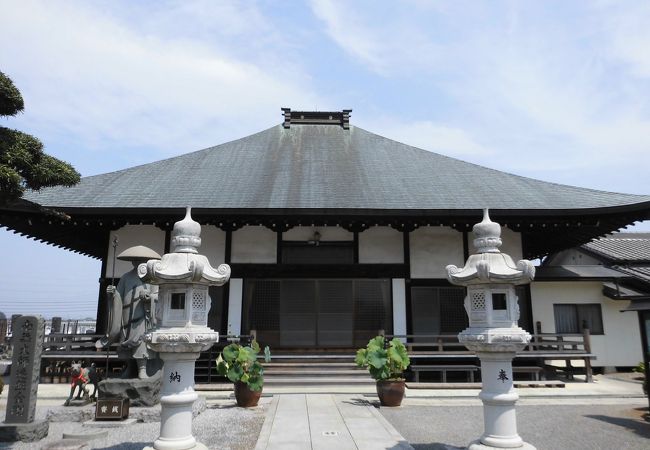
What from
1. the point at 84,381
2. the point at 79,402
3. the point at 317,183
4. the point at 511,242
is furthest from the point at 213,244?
the point at 511,242

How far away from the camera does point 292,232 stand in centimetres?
1361

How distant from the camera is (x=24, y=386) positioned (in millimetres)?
6867

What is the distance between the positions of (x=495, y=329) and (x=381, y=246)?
8.12 metres

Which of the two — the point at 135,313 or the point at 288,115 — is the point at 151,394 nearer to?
the point at 135,313

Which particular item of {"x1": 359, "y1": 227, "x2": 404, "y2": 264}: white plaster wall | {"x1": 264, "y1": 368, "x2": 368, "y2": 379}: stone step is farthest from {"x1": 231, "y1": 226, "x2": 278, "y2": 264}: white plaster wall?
{"x1": 264, "y1": 368, "x2": 368, "y2": 379}: stone step

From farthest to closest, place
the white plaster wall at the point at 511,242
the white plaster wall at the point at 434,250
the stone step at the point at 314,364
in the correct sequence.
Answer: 1. the white plaster wall at the point at 511,242
2. the white plaster wall at the point at 434,250
3. the stone step at the point at 314,364

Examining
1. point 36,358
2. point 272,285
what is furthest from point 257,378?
point 272,285

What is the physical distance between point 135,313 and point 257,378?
105 inches

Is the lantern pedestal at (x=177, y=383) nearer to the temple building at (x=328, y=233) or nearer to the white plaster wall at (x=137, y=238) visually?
the temple building at (x=328, y=233)

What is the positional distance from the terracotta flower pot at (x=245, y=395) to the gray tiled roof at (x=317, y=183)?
5.10 m

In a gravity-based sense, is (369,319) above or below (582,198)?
below

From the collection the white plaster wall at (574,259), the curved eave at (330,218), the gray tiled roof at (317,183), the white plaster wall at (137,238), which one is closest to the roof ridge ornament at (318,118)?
the gray tiled roof at (317,183)

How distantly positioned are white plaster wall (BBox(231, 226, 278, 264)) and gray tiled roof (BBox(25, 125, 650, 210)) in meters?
1.12

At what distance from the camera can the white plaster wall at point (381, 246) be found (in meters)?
13.4
